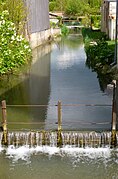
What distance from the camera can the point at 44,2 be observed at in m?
49.8

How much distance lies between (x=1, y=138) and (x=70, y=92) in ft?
25.6

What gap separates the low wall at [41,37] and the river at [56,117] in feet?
37.5

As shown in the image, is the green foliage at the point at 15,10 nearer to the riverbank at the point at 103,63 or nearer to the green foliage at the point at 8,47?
the riverbank at the point at 103,63

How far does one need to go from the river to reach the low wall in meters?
11.4

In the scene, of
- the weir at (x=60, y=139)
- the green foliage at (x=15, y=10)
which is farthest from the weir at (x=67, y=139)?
the green foliage at (x=15, y=10)

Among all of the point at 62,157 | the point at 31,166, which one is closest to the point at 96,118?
the point at 62,157

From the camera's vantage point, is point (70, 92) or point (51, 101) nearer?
point (51, 101)

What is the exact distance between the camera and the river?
12.1 metres

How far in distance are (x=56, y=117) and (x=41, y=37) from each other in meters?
30.9

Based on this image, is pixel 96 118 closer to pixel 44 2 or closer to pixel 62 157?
pixel 62 157

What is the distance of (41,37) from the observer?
4650 centimetres

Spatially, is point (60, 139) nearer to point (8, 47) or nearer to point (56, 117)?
point (56, 117)

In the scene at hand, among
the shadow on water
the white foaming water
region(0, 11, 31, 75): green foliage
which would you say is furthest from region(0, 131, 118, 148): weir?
region(0, 11, 31, 75): green foliage

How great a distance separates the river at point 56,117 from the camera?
12.1 meters
